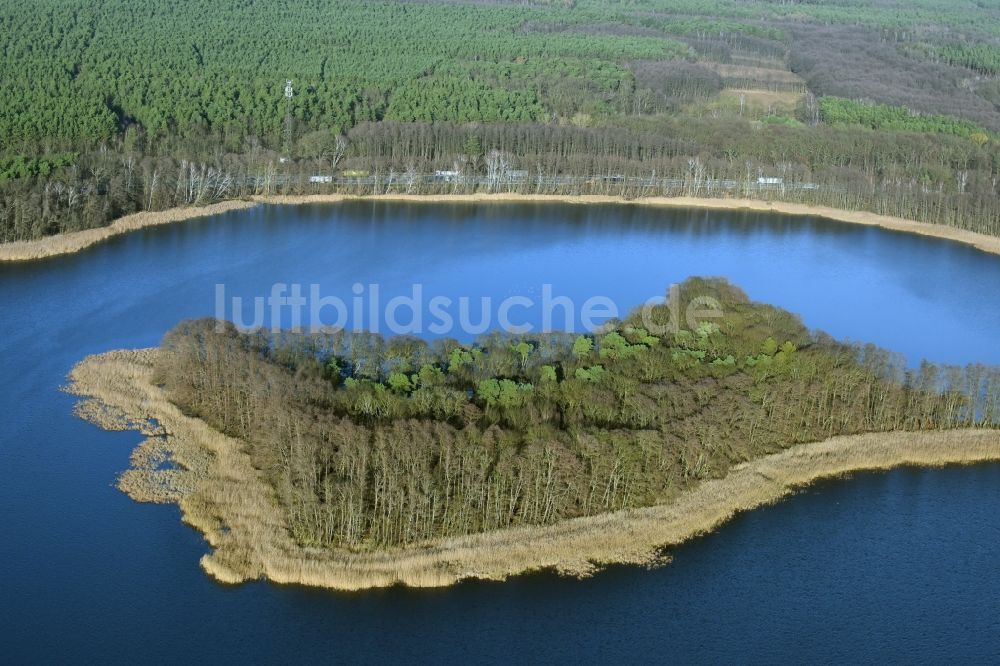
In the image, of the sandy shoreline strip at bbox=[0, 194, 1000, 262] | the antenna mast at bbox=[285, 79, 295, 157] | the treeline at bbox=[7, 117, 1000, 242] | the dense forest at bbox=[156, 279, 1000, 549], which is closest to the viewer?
the dense forest at bbox=[156, 279, 1000, 549]

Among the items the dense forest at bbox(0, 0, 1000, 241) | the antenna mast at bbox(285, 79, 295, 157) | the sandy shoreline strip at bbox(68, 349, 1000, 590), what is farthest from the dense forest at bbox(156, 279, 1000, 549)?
the antenna mast at bbox(285, 79, 295, 157)

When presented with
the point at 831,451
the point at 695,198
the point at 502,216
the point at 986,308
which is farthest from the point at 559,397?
the point at 695,198

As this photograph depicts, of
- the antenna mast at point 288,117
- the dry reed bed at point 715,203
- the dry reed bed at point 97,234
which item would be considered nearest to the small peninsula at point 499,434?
the dry reed bed at point 97,234

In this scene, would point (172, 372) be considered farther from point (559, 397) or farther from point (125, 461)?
point (559, 397)

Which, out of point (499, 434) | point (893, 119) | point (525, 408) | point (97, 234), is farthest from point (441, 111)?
point (499, 434)

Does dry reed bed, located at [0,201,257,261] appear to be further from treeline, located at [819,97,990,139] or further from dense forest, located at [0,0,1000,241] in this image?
treeline, located at [819,97,990,139]

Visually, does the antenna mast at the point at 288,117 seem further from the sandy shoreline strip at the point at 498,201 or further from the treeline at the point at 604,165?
the sandy shoreline strip at the point at 498,201
